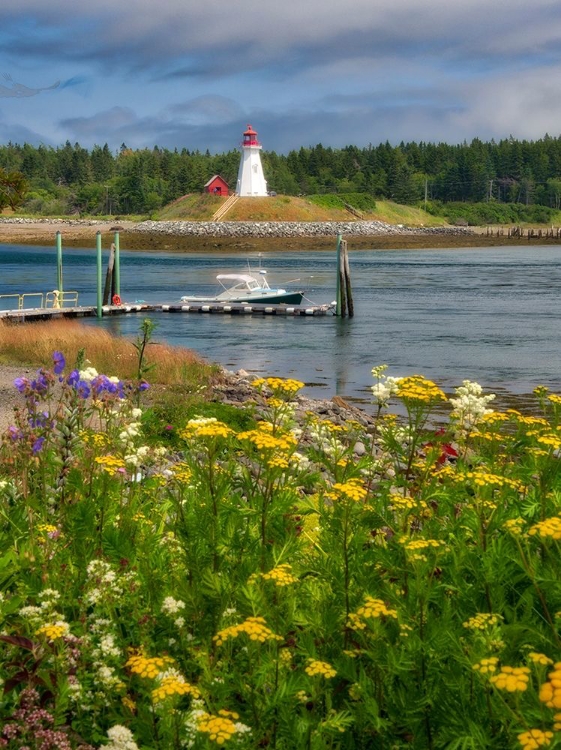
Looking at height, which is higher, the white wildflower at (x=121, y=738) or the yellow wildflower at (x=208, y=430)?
the yellow wildflower at (x=208, y=430)

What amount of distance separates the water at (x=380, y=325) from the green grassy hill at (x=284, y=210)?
69.6m

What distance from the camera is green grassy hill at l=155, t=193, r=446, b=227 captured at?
156 m

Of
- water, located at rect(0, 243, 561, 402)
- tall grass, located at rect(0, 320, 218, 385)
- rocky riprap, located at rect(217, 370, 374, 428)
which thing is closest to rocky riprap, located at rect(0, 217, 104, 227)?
water, located at rect(0, 243, 561, 402)

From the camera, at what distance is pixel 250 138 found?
5669 inches

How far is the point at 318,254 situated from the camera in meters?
118

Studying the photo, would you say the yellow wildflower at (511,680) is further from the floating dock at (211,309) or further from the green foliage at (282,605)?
the floating dock at (211,309)

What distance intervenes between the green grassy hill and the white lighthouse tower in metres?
1.68

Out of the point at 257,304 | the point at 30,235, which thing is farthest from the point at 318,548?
the point at 30,235

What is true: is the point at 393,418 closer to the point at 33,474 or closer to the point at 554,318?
the point at 33,474

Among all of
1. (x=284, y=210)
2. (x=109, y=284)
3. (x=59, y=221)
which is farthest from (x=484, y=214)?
(x=109, y=284)

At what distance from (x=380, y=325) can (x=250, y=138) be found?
108314 millimetres

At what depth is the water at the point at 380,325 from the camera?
29.1m

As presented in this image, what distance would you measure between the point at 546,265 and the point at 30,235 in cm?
9165

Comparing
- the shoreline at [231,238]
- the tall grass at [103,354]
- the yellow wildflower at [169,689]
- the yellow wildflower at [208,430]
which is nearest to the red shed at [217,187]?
the shoreline at [231,238]
